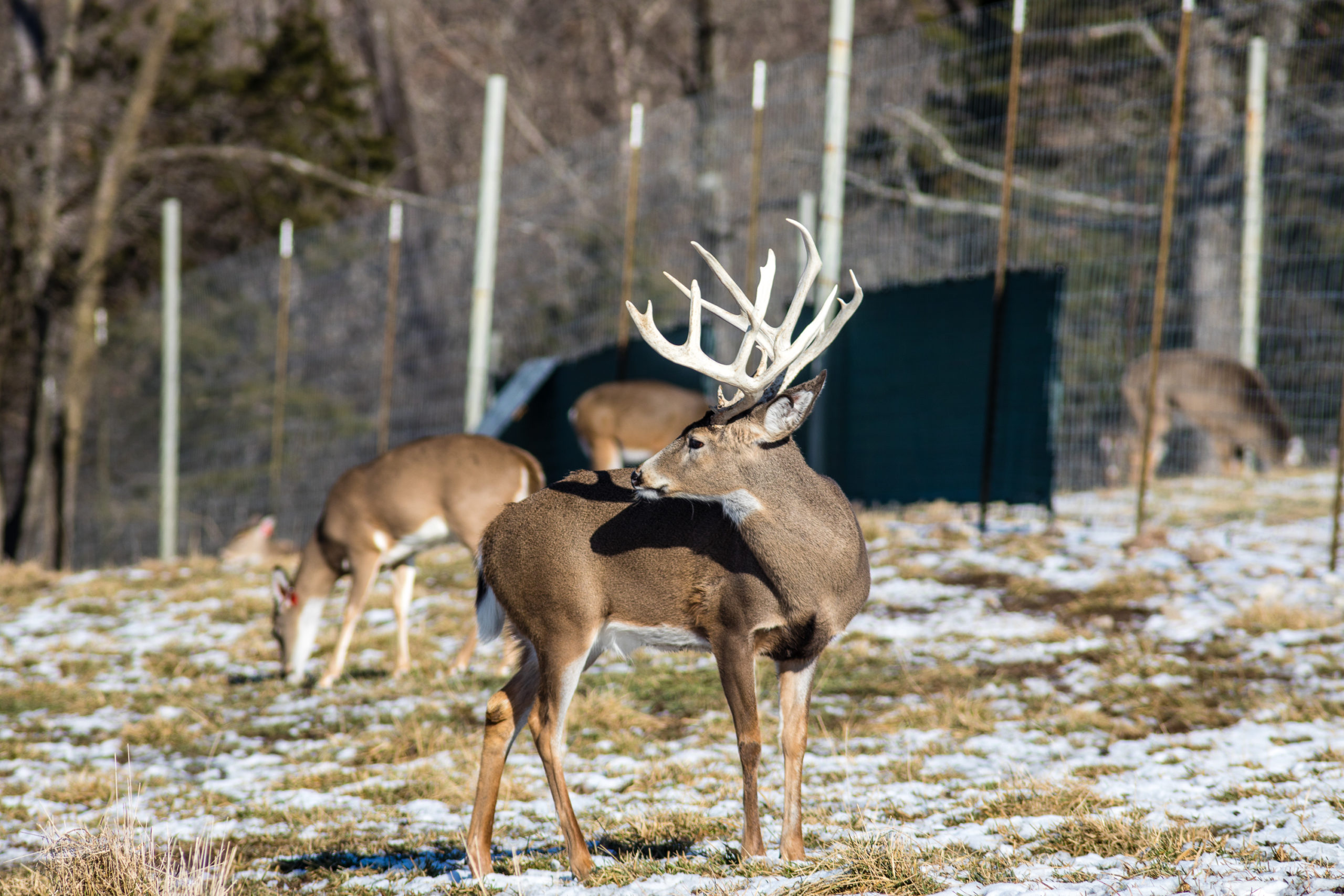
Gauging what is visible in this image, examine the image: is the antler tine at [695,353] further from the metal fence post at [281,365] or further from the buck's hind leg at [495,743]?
the metal fence post at [281,365]

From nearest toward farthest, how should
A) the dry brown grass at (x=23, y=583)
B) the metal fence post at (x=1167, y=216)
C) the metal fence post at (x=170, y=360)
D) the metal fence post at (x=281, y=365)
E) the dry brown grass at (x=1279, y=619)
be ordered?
1. the dry brown grass at (x=1279, y=619)
2. the metal fence post at (x=1167, y=216)
3. the dry brown grass at (x=23, y=583)
4. the metal fence post at (x=281, y=365)
5. the metal fence post at (x=170, y=360)

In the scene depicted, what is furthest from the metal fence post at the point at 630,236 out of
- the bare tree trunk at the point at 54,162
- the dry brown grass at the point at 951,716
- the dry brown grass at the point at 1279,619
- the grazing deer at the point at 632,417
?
the bare tree trunk at the point at 54,162

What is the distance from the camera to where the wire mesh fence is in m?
10.5

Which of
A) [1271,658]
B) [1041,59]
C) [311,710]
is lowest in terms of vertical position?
[311,710]

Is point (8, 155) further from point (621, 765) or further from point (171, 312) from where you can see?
point (621, 765)

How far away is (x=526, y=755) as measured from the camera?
594 centimetres

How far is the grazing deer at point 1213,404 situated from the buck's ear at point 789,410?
7229 millimetres

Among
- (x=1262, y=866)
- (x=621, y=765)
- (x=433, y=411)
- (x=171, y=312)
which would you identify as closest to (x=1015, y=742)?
(x=621, y=765)

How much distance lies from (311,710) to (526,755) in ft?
5.41

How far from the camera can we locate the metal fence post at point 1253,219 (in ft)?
36.7

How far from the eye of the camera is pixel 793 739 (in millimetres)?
4141

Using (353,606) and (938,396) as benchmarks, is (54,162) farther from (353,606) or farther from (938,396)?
(938,396)

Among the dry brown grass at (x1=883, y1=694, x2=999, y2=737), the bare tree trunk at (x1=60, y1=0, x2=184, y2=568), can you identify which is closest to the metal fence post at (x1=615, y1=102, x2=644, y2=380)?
the dry brown grass at (x1=883, y1=694, x2=999, y2=737)

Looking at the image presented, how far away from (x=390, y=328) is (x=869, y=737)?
782 cm
